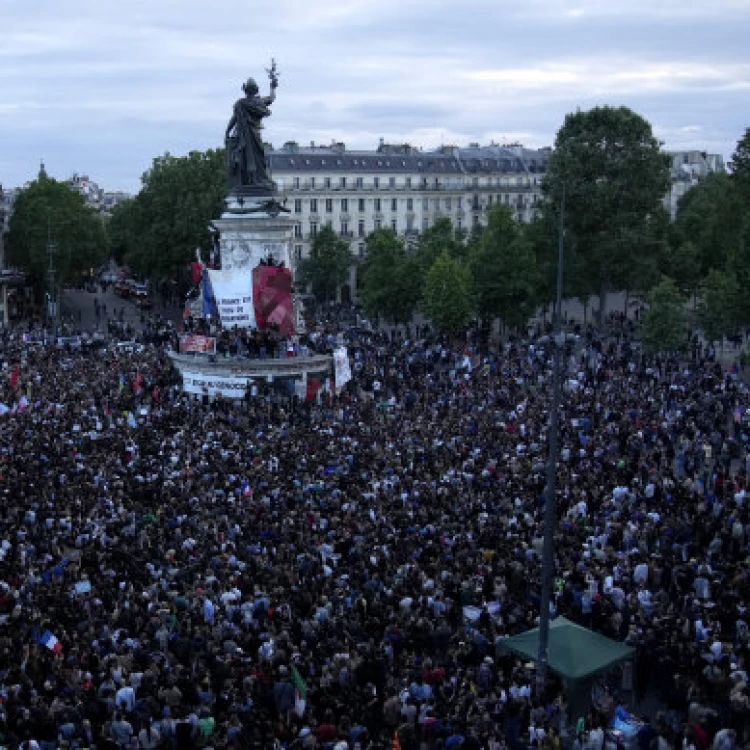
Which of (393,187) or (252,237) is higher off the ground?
(393,187)

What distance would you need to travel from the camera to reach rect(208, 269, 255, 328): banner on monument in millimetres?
44375

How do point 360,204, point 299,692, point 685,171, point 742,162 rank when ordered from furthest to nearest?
point 685,171 < point 360,204 < point 742,162 < point 299,692

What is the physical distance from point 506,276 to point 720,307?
585 inches

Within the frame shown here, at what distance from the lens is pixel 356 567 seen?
20.3m

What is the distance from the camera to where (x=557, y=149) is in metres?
64.9

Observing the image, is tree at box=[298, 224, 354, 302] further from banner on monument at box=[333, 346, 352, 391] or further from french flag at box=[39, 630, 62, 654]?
french flag at box=[39, 630, 62, 654]

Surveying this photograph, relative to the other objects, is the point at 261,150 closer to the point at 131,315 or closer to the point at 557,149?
the point at 557,149

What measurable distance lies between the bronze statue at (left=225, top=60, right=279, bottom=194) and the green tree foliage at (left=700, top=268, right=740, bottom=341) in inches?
837

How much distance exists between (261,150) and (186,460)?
23530 mm

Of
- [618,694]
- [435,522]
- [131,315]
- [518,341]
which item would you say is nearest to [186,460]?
[435,522]

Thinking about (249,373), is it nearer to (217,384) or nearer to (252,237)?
(217,384)

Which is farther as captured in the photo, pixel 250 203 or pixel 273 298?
pixel 250 203

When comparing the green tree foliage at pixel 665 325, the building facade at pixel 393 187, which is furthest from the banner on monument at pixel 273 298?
the building facade at pixel 393 187

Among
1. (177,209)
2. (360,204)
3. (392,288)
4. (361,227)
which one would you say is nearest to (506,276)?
(392,288)
